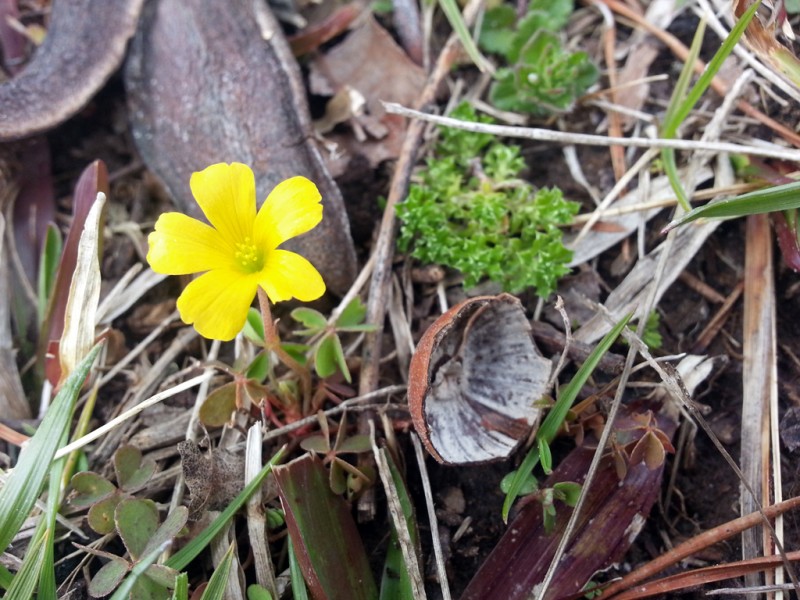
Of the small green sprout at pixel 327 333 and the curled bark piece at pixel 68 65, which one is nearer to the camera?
the small green sprout at pixel 327 333

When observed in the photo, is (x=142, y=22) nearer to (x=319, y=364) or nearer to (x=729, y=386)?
(x=319, y=364)

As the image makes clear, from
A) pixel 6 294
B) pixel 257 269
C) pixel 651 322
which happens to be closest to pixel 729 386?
pixel 651 322

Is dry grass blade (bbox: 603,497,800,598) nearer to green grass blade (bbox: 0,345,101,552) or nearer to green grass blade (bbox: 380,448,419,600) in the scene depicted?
green grass blade (bbox: 380,448,419,600)

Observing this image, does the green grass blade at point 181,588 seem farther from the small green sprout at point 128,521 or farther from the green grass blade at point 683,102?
the green grass blade at point 683,102

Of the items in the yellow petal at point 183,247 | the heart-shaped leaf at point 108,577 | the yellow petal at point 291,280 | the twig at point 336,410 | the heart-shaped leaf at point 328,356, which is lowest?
the heart-shaped leaf at point 108,577

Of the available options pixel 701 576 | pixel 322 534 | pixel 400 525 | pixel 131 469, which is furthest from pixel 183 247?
pixel 701 576

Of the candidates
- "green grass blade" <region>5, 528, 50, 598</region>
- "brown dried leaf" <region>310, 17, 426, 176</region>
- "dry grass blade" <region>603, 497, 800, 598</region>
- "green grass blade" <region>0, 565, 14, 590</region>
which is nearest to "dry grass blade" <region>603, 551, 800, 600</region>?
"dry grass blade" <region>603, 497, 800, 598</region>

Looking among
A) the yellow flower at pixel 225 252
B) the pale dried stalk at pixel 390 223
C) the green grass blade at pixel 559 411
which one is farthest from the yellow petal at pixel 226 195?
the green grass blade at pixel 559 411
